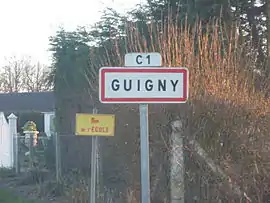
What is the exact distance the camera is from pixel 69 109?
21594 mm

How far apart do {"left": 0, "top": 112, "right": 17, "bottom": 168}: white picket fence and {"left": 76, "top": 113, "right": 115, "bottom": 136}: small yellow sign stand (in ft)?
60.2

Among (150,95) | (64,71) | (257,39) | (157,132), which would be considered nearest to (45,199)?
(64,71)

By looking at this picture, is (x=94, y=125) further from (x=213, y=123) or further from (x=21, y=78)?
(x=21, y=78)

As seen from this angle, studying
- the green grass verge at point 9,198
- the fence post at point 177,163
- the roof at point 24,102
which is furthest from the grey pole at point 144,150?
the roof at point 24,102

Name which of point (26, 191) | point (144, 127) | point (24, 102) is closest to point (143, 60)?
point (144, 127)

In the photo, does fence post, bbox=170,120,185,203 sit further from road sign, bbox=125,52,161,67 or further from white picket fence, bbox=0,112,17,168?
white picket fence, bbox=0,112,17,168

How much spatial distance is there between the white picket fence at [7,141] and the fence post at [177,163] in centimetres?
1852

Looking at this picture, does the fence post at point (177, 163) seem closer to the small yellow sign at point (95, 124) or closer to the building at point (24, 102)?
the small yellow sign at point (95, 124)

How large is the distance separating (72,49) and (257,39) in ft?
22.2

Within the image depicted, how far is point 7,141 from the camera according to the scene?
31984 mm

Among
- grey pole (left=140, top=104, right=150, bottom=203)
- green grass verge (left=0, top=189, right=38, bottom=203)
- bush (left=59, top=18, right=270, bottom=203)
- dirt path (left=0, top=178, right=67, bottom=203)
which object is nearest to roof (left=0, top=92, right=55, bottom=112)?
dirt path (left=0, top=178, right=67, bottom=203)

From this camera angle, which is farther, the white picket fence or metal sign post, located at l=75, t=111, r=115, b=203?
the white picket fence

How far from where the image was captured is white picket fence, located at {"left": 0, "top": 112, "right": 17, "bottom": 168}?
29953 mm

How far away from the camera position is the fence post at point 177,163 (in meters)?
11.1
